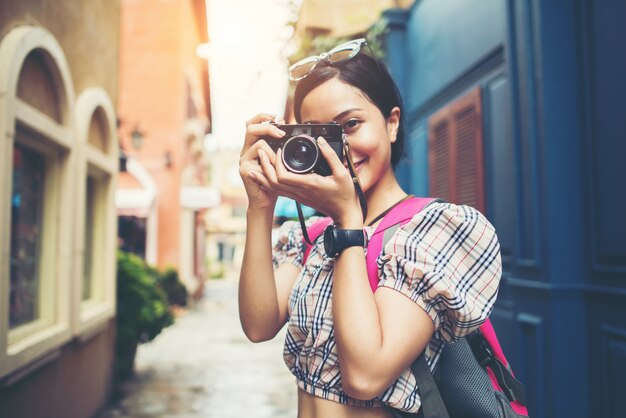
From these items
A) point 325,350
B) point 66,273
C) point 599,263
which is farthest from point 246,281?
point 66,273

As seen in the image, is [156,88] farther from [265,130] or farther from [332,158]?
[332,158]

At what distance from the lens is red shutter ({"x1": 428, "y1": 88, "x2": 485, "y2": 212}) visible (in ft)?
13.8

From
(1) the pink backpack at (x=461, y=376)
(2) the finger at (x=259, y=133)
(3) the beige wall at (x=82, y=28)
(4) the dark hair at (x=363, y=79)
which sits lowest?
(1) the pink backpack at (x=461, y=376)

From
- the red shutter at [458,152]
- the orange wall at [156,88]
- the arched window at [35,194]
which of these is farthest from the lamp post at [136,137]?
the red shutter at [458,152]

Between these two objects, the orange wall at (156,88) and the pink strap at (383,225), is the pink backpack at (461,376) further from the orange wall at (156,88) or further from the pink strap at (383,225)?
the orange wall at (156,88)

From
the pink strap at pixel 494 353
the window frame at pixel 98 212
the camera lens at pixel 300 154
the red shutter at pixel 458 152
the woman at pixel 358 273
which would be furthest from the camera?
the window frame at pixel 98 212

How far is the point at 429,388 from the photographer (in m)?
1.14

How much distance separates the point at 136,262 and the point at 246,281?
5.77 meters

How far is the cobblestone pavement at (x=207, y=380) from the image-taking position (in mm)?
5344

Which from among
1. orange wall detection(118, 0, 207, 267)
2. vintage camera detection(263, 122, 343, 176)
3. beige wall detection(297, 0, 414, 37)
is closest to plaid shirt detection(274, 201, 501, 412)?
vintage camera detection(263, 122, 343, 176)

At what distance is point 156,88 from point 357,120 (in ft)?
45.5

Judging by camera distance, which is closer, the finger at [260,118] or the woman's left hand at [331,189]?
the woman's left hand at [331,189]

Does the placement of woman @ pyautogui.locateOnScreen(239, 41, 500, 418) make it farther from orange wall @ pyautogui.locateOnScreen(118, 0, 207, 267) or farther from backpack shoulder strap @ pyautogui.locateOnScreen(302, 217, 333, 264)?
orange wall @ pyautogui.locateOnScreen(118, 0, 207, 267)

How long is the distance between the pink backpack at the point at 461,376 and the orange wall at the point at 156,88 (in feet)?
43.4
